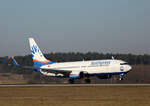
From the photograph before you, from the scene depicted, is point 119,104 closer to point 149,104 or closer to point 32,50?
point 149,104

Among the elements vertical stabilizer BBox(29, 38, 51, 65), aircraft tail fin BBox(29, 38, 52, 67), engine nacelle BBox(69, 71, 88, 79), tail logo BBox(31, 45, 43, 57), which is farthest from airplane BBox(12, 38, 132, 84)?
tail logo BBox(31, 45, 43, 57)

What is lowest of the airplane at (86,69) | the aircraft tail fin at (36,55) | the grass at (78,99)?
the grass at (78,99)

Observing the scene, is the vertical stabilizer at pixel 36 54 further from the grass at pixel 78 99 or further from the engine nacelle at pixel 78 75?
the grass at pixel 78 99

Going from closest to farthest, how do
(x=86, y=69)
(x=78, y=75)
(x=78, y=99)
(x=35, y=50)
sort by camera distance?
(x=78, y=99) < (x=86, y=69) < (x=78, y=75) < (x=35, y=50)

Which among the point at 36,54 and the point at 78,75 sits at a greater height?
the point at 36,54

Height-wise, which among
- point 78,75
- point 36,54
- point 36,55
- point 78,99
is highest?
point 36,54

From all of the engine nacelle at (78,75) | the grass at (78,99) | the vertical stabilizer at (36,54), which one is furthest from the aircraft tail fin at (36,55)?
the grass at (78,99)

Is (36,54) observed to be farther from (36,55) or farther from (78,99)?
(78,99)

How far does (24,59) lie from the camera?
14138cm

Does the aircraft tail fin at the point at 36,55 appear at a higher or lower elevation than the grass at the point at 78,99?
higher

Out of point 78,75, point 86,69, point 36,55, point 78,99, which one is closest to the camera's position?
point 78,99

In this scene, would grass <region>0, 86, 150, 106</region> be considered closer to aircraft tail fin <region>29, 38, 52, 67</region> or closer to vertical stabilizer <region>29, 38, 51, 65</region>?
aircraft tail fin <region>29, 38, 52, 67</region>

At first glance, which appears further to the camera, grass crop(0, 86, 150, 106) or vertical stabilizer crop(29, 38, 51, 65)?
vertical stabilizer crop(29, 38, 51, 65)

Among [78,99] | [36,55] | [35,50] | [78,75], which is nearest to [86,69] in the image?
[78,75]
